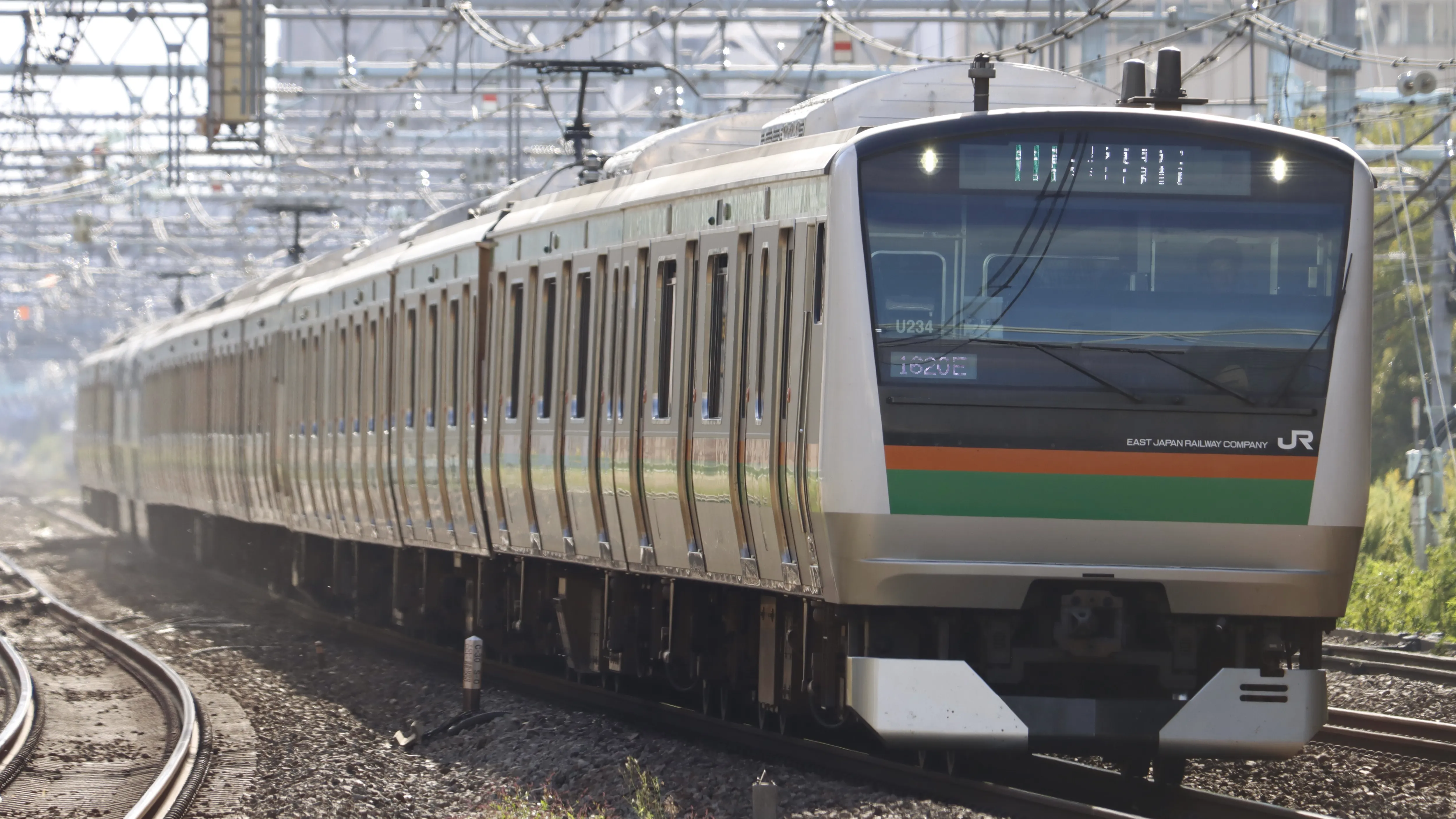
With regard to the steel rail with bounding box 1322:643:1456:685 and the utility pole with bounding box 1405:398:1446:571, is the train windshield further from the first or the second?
the utility pole with bounding box 1405:398:1446:571

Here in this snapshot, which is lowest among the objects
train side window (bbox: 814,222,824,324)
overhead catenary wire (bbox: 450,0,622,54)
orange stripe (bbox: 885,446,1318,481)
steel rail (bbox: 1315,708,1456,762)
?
steel rail (bbox: 1315,708,1456,762)

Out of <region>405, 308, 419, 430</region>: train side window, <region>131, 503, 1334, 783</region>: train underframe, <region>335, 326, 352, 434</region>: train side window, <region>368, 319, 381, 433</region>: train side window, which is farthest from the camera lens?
<region>335, 326, 352, 434</region>: train side window

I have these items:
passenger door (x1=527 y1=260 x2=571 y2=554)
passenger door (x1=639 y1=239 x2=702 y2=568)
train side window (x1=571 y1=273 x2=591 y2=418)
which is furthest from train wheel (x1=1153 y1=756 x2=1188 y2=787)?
passenger door (x1=527 y1=260 x2=571 y2=554)

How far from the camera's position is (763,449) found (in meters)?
10.4

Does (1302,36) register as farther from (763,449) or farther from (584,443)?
(763,449)

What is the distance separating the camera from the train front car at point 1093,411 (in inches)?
368

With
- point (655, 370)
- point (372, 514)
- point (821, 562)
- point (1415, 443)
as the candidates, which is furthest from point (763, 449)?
point (1415, 443)

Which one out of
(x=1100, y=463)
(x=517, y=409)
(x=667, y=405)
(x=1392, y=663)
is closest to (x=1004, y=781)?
(x=1100, y=463)

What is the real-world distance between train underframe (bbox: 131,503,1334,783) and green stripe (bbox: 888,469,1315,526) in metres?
0.34

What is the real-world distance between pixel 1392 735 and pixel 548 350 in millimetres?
5562

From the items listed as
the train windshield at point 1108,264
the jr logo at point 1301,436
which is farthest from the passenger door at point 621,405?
the jr logo at point 1301,436

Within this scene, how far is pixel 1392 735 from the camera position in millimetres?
11859

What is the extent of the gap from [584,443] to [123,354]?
26732mm

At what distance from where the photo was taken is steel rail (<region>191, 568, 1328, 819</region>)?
939 centimetres
